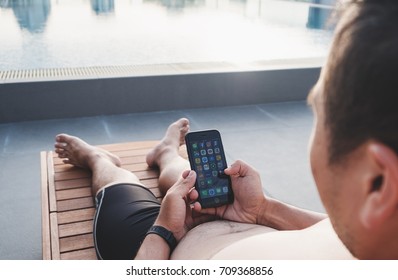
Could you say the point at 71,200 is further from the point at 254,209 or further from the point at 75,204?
the point at 254,209

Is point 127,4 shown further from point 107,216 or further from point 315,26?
point 107,216

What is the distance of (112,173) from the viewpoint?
68.0 inches

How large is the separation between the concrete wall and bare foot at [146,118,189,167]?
4.58 feet

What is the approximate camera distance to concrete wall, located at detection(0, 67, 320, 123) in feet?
10.6

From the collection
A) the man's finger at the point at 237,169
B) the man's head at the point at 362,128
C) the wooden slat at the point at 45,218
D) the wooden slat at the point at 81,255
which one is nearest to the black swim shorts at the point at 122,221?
the wooden slat at the point at 81,255

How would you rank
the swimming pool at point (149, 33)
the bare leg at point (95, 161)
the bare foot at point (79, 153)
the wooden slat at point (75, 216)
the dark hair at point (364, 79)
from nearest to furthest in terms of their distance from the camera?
1. the dark hair at point (364, 79)
2. the wooden slat at point (75, 216)
3. the bare leg at point (95, 161)
4. the bare foot at point (79, 153)
5. the swimming pool at point (149, 33)

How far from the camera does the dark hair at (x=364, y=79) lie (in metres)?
0.55

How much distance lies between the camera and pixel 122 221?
4.50ft

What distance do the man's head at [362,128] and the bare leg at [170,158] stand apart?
1.04m

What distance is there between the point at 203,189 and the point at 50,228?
587 mm

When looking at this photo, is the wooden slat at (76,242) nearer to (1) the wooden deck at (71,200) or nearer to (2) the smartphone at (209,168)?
(1) the wooden deck at (71,200)

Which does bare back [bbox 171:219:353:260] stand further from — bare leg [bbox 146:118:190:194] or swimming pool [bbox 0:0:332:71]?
swimming pool [bbox 0:0:332:71]

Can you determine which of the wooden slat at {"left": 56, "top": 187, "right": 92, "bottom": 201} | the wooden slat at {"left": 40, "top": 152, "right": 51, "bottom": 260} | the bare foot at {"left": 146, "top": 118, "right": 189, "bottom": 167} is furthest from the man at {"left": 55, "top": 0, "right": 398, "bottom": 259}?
the bare foot at {"left": 146, "top": 118, "right": 189, "bottom": 167}
